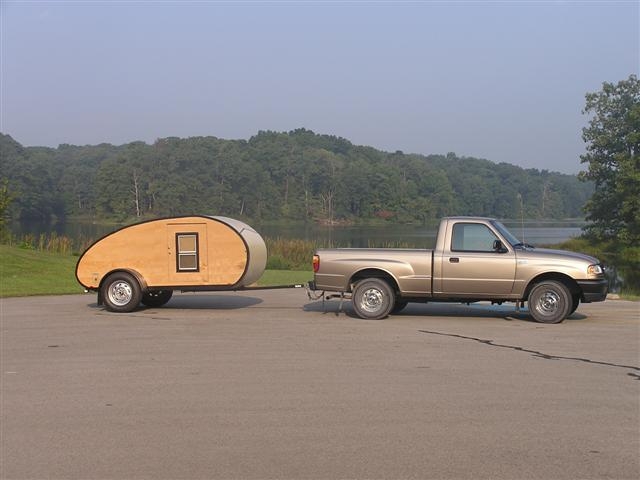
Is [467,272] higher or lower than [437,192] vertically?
lower

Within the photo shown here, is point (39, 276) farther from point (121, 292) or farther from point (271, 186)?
point (271, 186)

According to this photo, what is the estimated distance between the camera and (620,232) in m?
53.2

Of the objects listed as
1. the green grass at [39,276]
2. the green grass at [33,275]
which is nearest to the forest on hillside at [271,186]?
the green grass at [39,276]

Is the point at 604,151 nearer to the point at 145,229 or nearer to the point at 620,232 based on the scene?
the point at 620,232

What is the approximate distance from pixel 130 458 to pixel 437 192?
75622 mm

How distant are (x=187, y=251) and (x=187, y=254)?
6cm

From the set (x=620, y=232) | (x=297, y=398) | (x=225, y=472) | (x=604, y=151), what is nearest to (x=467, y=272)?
(x=297, y=398)

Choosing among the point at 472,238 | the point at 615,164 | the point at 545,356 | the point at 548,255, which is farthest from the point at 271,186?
the point at 545,356

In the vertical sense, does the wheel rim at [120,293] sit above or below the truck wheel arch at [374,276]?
below

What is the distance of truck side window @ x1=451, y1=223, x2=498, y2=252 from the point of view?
554 inches

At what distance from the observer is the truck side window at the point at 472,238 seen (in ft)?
46.1

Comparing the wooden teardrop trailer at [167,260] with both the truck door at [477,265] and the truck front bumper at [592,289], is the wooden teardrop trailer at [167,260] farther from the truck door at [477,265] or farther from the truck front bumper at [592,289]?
the truck front bumper at [592,289]

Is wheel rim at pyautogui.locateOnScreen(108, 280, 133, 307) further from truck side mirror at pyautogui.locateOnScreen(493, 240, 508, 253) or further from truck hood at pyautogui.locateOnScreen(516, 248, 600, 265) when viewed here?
truck hood at pyautogui.locateOnScreen(516, 248, 600, 265)

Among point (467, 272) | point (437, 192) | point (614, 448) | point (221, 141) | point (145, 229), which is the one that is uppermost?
point (221, 141)
